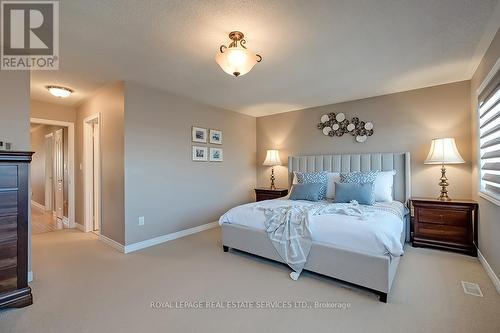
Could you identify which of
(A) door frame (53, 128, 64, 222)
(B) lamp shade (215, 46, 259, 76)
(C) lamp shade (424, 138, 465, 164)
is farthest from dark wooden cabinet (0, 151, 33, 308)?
(C) lamp shade (424, 138, 465, 164)

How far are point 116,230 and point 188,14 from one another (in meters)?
3.03

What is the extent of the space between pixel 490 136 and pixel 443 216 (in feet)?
4.07

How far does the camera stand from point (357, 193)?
3.36m

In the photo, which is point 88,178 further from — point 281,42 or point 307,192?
point 281,42

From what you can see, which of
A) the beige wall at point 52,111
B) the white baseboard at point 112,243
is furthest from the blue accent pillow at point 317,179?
the beige wall at point 52,111

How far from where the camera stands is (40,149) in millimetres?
6465

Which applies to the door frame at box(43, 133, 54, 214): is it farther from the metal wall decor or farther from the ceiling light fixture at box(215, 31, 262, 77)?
the metal wall decor

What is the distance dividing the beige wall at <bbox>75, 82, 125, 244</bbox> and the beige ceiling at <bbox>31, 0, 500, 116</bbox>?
27 centimetres

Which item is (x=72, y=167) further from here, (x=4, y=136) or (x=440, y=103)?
(x=440, y=103)

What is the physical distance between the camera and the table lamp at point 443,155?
127 inches

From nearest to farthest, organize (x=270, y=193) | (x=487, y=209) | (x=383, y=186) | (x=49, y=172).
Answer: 1. (x=487, y=209)
2. (x=383, y=186)
3. (x=270, y=193)
4. (x=49, y=172)

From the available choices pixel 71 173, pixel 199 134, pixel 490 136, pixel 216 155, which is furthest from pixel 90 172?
pixel 490 136

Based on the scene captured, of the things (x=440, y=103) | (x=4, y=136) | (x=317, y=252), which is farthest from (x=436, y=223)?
(x=4, y=136)

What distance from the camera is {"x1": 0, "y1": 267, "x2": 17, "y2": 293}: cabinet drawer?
77.2 inches
